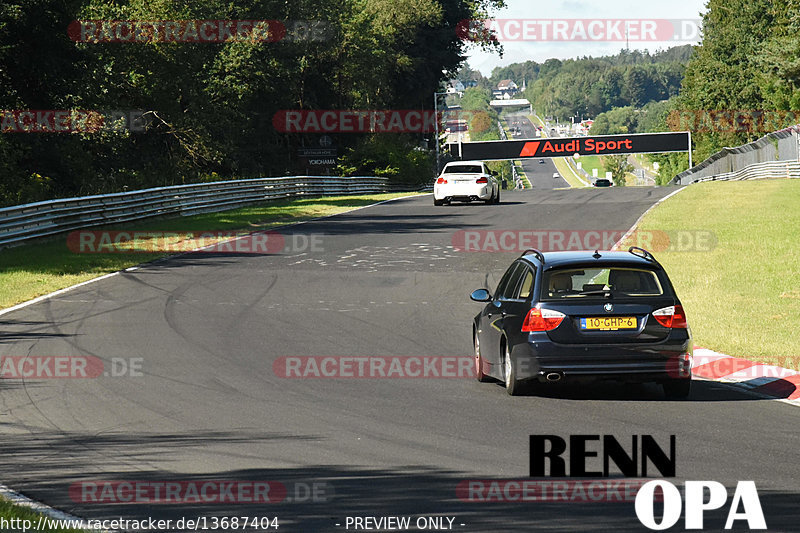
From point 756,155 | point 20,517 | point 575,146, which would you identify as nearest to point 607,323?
point 20,517

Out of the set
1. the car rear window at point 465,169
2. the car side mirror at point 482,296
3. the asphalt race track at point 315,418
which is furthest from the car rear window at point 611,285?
the car rear window at point 465,169

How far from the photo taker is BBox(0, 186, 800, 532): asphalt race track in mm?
6934

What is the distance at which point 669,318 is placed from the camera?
10539 millimetres

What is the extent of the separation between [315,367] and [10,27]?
83.1 feet

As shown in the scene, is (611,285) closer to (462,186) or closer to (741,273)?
(741,273)

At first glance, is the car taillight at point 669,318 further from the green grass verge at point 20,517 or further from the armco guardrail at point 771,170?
the armco guardrail at point 771,170

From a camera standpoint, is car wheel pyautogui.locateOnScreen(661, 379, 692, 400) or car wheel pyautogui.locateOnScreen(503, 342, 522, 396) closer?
car wheel pyautogui.locateOnScreen(661, 379, 692, 400)

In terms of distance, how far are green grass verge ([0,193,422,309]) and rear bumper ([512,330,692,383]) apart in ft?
36.0

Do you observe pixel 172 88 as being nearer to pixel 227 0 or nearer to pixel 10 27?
pixel 227 0

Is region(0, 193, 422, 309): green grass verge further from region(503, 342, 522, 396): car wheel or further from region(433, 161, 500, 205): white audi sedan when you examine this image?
region(503, 342, 522, 396): car wheel

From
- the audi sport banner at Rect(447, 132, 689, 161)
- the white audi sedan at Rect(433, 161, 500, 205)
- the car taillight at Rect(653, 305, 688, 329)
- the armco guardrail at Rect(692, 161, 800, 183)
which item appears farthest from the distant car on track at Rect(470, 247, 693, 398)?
the audi sport banner at Rect(447, 132, 689, 161)

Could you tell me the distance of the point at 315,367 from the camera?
1273 centimetres

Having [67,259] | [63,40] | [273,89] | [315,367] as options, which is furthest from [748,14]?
[315,367]

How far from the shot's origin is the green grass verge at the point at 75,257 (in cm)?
2057
